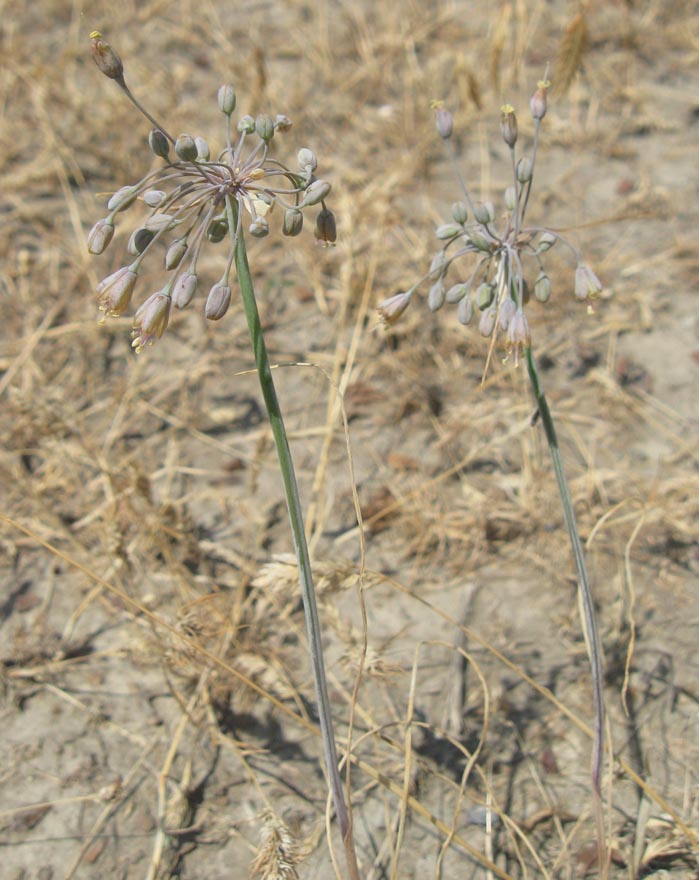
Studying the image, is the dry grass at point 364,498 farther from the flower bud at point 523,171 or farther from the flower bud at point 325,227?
the flower bud at point 523,171

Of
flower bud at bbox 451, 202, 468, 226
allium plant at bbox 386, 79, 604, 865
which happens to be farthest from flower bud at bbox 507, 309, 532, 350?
flower bud at bbox 451, 202, 468, 226

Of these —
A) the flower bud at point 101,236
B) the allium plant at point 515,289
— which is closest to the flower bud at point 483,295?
the allium plant at point 515,289

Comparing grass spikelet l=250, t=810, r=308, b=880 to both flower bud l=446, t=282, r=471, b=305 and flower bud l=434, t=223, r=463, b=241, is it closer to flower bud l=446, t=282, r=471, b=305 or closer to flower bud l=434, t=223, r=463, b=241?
flower bud l=446, t=282, r=471, b=305

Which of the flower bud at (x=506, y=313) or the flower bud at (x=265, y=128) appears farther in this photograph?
the flower bud at (x=506, y=313)

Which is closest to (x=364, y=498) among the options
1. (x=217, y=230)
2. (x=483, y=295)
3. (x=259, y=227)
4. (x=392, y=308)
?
(x=392, y=308)

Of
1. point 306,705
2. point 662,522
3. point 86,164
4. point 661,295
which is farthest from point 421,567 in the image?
point 86,164
